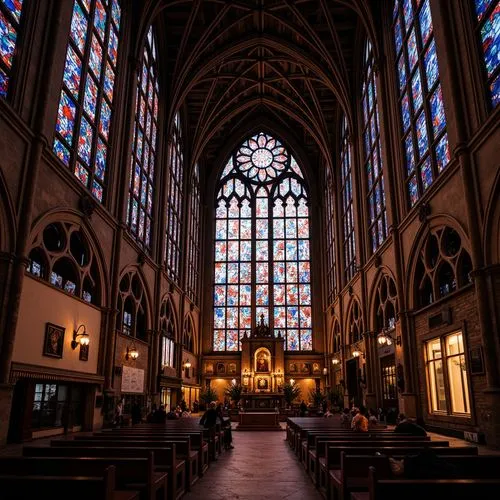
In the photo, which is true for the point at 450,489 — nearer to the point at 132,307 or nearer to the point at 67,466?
the point at 67,466

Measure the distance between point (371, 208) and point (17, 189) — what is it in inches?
715

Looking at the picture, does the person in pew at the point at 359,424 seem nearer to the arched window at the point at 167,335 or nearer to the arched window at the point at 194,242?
the arched window at the point at 167,335

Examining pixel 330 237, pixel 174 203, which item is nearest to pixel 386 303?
pixel 330 237

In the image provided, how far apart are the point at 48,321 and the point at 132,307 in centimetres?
880

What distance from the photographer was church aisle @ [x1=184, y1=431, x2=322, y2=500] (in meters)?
8.38

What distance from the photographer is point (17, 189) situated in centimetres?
1280

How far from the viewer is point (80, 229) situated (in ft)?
56.1

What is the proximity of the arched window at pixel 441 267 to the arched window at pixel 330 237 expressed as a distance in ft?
53.0

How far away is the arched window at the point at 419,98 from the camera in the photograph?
1702 centimetres

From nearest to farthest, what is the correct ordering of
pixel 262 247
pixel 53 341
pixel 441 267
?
1. pixel 53 341
2. pixel 441 267
3. pixel 262 247

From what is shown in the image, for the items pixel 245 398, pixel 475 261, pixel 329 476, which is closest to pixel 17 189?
pixel 329 476

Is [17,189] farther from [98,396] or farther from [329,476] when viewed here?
[329,476]

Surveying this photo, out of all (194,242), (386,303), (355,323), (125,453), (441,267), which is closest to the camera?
(125,453)

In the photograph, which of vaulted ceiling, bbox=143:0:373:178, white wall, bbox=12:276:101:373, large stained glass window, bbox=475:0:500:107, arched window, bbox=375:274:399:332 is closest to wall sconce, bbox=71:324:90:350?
white wall, bbox=12:276:101:373
